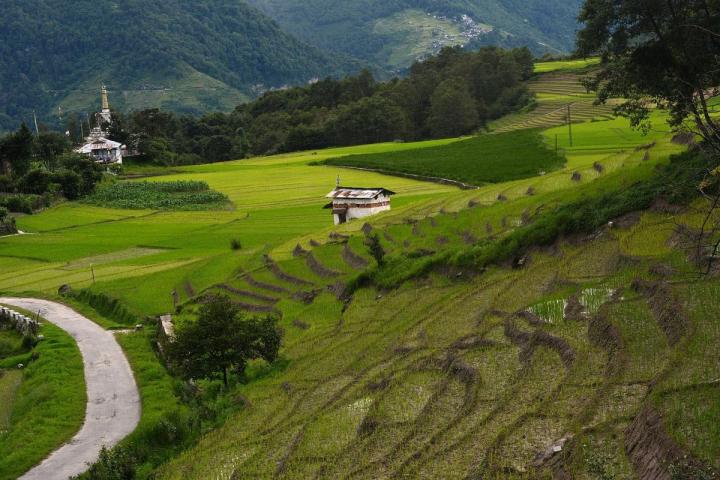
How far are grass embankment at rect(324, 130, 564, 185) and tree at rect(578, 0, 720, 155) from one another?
23.8 meters

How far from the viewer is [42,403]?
20.8 metres

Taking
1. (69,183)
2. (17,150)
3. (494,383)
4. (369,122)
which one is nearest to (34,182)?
(69,183)

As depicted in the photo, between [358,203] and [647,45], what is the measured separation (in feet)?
74.3

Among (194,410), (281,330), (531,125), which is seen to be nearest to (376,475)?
(194,410)

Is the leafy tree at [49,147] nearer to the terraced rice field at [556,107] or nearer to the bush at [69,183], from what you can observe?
the bush at [69,183]

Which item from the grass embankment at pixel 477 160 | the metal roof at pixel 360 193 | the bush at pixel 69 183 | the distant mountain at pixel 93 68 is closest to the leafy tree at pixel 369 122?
the grass embankment at pixel 477 160

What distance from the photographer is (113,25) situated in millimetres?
197875

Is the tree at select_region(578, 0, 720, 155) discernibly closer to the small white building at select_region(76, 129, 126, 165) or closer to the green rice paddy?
the green rice paddy

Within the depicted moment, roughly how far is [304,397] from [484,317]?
14.7 feet

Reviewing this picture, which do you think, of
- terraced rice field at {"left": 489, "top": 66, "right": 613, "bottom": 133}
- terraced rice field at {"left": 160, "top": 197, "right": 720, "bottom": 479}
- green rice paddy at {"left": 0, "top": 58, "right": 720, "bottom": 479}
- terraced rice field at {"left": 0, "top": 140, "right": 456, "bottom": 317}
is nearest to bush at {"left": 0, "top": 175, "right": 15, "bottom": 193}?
terraced rice field at {"left": 0, "top": 140, "right": 456, "bottom": 317}

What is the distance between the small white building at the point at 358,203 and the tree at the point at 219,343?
22.1 m

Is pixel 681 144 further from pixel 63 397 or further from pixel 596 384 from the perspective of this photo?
pixel 63 397

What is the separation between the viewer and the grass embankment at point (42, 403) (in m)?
17.7

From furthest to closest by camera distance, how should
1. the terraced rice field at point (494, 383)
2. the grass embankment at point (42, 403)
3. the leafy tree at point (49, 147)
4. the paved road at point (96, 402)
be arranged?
1. the leafy tree at point (49, 147)
2. the grass embankment at point (42, 403)
3. the paved road at point (96, 402)
4. the terraced rice field at point (494, 383)
